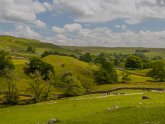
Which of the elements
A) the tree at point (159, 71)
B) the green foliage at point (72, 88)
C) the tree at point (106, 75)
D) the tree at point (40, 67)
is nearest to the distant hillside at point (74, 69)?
the tree at point (106, 75)

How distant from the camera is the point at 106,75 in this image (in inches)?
5556

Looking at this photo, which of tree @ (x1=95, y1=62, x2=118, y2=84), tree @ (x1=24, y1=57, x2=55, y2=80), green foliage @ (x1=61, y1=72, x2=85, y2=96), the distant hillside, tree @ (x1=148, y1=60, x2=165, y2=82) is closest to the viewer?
green foliage @ (x1=61, y1=72, x2=85, y2=96)

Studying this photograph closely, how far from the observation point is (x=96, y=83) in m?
142

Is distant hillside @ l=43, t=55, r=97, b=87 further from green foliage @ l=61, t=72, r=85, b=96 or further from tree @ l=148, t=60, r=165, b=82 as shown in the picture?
green foliage @ l=61, t=72, r=85, b=96

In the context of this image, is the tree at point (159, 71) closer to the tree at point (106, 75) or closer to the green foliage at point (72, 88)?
the tree at point (106, 75)

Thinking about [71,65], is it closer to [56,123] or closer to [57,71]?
[57,71]

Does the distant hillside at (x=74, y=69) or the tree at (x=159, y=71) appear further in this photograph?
the distant hillside at (x=74, y=69)

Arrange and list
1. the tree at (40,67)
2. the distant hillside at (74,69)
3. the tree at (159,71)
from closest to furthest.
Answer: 1. the tree at (40,67)
2. the tree at (159,71)
3. the distant hillside at (74,69)

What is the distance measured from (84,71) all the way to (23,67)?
2846cm

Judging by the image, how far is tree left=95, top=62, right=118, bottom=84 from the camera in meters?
141

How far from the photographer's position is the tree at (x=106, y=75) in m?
141

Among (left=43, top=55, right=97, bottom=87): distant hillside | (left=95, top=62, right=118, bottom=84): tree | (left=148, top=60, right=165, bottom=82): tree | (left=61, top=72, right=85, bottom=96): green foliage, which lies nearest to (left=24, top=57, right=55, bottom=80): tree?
(left=43, top=55, right=97, bottom=87): distant hillside

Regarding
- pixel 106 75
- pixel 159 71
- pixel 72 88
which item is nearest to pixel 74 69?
pixel 106 75

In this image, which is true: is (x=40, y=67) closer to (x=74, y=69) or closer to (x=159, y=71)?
(x=74, y=69)
